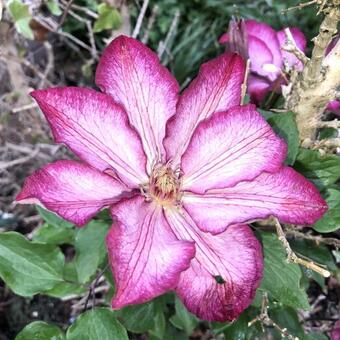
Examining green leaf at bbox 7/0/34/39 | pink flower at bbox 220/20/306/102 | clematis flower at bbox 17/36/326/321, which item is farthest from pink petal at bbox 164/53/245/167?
green leaf at bbox 7/0/34/39

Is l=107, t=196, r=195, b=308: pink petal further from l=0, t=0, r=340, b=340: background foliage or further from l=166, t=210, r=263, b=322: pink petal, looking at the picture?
l=0, t=0, r=340, b=340: background foliage

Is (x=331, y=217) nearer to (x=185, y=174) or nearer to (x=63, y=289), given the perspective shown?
(x=185, y=174)

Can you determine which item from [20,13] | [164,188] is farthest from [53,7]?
[164,188]

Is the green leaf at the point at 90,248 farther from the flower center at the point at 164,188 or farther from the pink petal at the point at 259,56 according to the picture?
the pink petal at the point at 259,56

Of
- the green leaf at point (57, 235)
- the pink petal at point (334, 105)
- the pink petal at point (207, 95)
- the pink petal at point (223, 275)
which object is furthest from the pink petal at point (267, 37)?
the green leaf at point (57, 235)

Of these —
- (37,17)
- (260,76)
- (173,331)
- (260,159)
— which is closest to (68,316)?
(173,331)

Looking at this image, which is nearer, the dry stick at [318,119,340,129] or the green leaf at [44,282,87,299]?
the dry stick at [318,119,340,129]

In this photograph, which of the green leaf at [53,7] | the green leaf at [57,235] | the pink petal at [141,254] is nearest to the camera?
the pink petal at [141,254]

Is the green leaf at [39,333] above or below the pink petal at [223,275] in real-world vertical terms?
below
